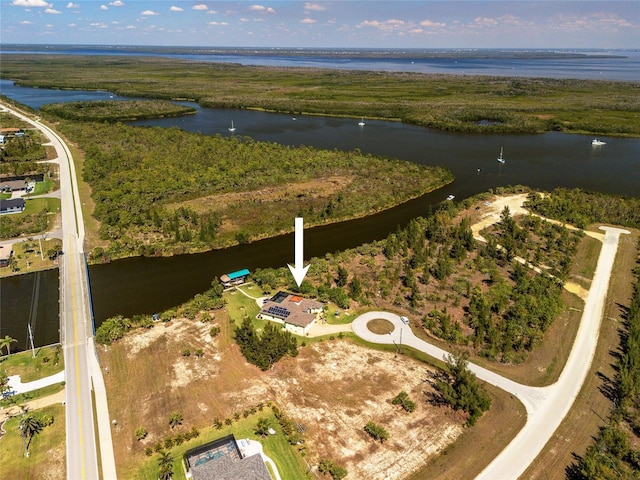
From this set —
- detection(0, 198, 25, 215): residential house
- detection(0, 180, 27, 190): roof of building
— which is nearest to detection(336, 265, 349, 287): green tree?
detection(0, 198, 25, 215): residential house

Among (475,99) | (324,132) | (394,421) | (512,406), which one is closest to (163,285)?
(394,421)

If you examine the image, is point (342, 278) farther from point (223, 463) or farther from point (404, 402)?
point (223, 463)

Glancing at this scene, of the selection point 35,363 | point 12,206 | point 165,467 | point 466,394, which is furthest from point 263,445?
point 12,206

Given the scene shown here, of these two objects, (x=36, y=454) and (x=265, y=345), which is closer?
(x=36, y=454)

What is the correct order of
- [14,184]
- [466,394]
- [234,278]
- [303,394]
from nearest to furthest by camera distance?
[466,394] → [303,394] → [234,278] → [14,184]

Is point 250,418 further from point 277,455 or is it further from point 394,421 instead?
point 394,421

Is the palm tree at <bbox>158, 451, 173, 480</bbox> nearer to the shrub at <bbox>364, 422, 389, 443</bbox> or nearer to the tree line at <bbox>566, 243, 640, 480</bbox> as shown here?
the shrub at <bbox>364, 422, 389, 443</bbox>

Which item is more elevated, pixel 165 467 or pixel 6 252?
pixel 6 252
